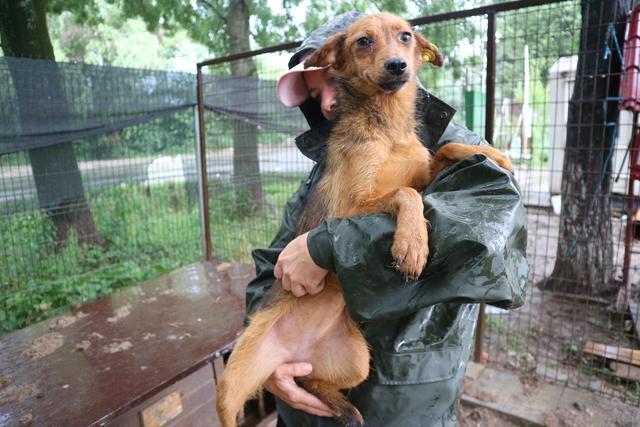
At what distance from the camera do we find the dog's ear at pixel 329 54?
7.98ft

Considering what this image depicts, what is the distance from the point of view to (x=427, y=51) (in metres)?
2.68

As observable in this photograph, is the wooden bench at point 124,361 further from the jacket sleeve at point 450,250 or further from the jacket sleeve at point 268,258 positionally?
the jacket sleeve at point 450,250

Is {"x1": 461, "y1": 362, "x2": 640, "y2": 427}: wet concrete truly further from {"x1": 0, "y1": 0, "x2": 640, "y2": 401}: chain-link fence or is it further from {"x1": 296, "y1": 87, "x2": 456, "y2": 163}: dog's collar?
{"x1": 296, "y1": 87, "x2": 456, "y2": 163}: dog's collar

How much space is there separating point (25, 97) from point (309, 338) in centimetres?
419

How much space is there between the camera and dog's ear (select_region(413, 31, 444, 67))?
2.63 m

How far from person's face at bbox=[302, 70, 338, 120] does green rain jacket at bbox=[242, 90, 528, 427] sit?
0.58 m

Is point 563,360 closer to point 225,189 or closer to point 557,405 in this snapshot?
point 557,405

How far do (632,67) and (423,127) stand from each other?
2841 mm

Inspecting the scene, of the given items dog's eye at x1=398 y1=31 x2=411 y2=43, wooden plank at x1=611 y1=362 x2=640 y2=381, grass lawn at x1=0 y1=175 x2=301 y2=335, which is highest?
dog's eye at x1=398 y1=31 x2=411 y2=43

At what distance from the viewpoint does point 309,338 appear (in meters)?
2.21

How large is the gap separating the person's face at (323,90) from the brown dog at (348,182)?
6 cm

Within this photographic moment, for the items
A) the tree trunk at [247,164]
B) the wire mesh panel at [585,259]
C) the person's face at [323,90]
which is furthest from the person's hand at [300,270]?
the tree trunk at [247,164]

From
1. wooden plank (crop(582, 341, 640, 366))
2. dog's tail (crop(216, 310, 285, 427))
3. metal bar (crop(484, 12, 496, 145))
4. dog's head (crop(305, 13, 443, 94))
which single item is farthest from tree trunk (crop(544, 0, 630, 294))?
dog's tail (crop(216, 310, 285, 427))

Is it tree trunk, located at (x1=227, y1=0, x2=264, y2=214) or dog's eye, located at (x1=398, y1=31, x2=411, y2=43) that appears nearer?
dog's eye, located at (x1=398, y1=31, x2=411, y2=43)
